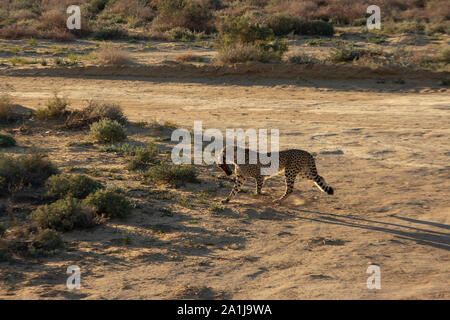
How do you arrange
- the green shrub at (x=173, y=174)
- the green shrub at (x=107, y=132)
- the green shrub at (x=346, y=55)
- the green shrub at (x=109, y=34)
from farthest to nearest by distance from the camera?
the green shrub at (x=109, y=34) → the green shrub at (x=346, y=55) → the green shrub at (x=107, y=132) → the green shrub at (x=173, y=174)

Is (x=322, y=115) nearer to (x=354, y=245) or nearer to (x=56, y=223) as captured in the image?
(x=354, y=245)

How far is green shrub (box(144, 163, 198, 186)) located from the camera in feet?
32.2

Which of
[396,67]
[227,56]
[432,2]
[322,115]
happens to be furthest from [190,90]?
[432,2]

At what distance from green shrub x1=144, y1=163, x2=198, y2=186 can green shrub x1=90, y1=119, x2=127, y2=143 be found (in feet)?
9.07

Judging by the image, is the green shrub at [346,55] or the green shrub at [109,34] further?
the green shrub at [109,34]

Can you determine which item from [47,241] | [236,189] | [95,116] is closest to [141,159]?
[236,189]

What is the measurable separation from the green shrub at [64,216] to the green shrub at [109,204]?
0.31 m

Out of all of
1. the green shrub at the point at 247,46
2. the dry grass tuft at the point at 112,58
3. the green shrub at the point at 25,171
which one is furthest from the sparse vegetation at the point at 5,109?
the green shrub at the point at 247,46

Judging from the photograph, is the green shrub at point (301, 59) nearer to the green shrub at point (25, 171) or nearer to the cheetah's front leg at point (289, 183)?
the cheetah's front leg at point (289, 183)

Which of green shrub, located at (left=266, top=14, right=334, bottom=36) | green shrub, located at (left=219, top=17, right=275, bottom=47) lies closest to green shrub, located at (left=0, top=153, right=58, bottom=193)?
green shrub, located at (left=219, top=17, right=275, bottom=47)

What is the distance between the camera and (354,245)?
7.32 metres

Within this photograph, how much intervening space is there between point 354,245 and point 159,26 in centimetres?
2430

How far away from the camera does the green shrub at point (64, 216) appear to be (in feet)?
24.8
